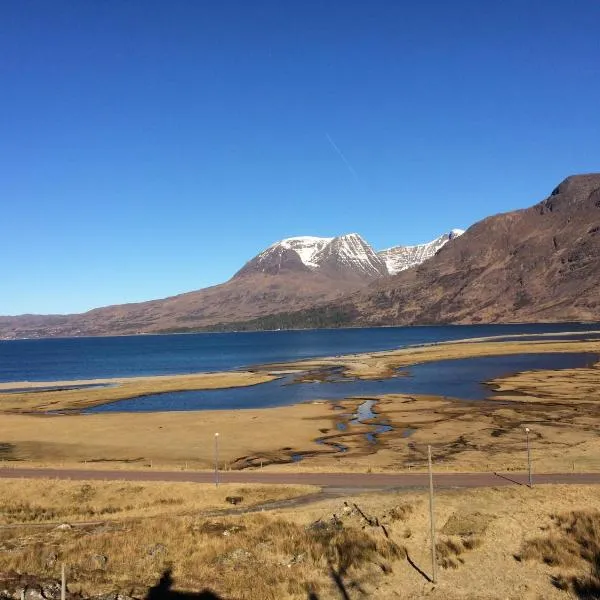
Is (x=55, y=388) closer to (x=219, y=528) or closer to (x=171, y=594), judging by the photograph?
(x=219, y=528)

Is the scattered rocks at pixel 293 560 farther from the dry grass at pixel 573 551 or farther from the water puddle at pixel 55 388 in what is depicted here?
the water puddle at pixel 55 388

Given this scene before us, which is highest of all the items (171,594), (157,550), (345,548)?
(157,550)

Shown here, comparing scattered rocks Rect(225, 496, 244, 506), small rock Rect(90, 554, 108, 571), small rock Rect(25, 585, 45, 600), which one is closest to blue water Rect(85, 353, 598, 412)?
scattered rocks Rect(225, 496, 244, 506)

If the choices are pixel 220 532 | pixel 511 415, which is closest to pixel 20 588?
pixel 220 532

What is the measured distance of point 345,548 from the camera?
29047mm

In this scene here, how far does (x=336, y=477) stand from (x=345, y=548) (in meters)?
17.6

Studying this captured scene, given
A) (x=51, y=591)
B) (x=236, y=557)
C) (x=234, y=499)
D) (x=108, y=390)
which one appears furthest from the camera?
(x=108, y=390)

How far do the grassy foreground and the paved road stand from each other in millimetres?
5036

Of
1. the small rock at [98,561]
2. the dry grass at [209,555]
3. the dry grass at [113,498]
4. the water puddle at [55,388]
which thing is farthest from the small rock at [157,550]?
the water puddle at [55,388]

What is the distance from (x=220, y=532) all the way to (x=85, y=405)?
88251 mm

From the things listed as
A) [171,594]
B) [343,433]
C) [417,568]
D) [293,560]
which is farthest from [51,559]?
[343,433]

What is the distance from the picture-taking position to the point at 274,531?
1251 inches

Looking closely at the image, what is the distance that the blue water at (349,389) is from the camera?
105562 millimetres

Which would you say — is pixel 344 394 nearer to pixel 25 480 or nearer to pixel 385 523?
pixel 25 480
